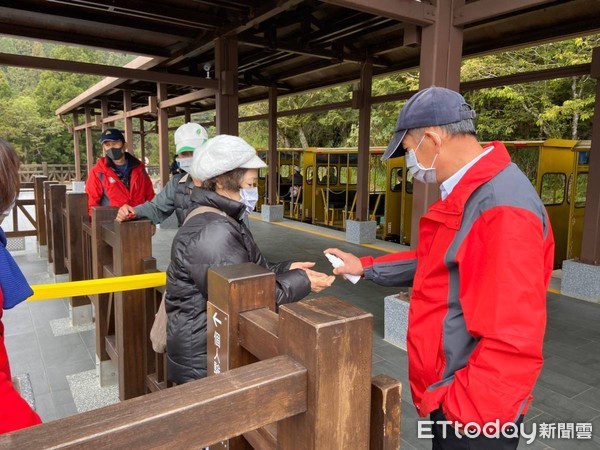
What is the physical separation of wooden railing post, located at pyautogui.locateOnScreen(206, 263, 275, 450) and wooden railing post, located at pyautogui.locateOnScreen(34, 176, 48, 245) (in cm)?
777

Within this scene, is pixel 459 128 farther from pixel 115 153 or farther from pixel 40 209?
pixel 40 209

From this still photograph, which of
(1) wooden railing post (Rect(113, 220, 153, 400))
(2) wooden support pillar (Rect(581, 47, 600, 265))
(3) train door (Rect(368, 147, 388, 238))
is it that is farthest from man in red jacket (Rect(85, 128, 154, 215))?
(3) train door (Rect(368, 147, 388, 238))

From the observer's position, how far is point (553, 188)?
8039mm

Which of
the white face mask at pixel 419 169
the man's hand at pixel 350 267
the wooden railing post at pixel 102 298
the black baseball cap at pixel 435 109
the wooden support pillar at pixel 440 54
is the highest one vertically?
the wooden support pillar at pixel 440 54

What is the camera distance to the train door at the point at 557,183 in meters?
7.95

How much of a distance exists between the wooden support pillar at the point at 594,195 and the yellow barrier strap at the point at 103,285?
214 inches

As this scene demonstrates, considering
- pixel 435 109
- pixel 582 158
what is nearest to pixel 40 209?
pixel 435 109

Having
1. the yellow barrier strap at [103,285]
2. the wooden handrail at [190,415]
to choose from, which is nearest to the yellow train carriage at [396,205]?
the yellow barrier strap at [103,285]

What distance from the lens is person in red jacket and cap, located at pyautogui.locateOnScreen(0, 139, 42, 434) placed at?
1300 mm

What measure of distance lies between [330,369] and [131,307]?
2446 millimetres

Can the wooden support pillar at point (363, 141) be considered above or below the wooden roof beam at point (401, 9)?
below

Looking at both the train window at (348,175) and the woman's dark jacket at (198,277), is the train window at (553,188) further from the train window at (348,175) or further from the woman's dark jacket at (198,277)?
the woman's dark jacket at (198,277)

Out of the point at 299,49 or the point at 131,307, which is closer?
the point at 131,307

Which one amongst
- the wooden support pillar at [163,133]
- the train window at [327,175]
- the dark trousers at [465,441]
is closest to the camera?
the dark trousers at [465,441]
